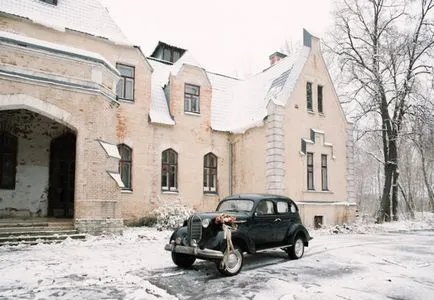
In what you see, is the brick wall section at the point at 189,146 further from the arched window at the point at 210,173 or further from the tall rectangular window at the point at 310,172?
the tall rectangular window at the point at 310,172

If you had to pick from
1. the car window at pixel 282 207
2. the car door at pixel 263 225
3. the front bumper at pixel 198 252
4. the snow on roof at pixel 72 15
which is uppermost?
the snow on roof at pixel 72 15

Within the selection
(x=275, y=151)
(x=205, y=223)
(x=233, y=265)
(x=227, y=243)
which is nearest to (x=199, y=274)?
(x=233, y=265)

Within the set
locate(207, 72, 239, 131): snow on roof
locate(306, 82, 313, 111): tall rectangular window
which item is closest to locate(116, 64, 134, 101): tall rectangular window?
locate(207, 72, 239, 131): snow on roof

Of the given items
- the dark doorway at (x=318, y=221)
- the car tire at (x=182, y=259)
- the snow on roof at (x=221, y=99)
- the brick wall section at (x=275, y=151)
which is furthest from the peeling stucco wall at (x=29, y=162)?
the dark doorway at (x=318, y=221)

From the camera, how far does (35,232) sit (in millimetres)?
12312

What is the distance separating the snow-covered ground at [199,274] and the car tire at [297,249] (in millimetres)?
205

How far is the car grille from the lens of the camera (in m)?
8.31

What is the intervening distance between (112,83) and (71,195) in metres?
5.86

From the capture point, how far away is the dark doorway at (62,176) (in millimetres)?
16781

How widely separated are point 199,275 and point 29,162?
11653 millimetres

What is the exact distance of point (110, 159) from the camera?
14.1 metres

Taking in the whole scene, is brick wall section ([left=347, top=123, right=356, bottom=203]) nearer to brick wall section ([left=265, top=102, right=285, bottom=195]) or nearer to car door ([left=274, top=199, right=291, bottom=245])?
brick wall section ([left=265, top=102, right=285, bottom=195])

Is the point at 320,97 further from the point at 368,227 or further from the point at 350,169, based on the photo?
the point at 368,227

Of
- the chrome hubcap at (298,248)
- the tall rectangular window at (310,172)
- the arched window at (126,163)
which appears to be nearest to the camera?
the chrome hubcap at (298,248)
